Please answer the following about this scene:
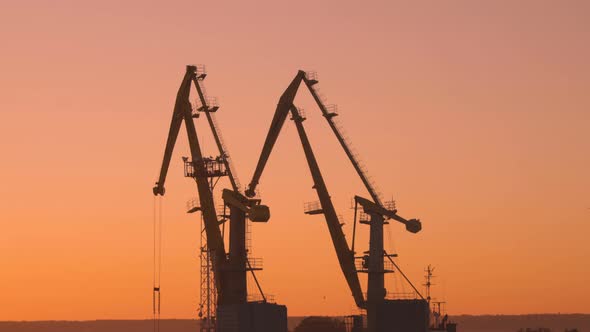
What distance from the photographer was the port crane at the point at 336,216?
375 ft

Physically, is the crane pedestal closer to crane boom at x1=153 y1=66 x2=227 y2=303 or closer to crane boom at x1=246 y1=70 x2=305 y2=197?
crane boom at x1=153 y1=66 x2=227 y2=303

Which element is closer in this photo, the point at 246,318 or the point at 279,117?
the point at 246,318

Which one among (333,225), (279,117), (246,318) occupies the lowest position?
(246,318)

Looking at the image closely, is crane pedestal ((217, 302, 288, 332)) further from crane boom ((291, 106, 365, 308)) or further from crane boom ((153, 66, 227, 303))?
crane boom ((291, 106, 365, 308))

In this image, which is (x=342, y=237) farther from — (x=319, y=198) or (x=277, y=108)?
(x=277, y=108)

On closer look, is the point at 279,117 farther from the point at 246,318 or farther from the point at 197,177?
the point at 246,318

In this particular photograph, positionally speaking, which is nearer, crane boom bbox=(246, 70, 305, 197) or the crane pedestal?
the crane pedestal

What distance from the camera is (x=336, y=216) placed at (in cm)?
11656

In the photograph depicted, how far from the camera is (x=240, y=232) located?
111m

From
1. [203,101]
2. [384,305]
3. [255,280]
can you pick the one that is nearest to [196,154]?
[203,101]

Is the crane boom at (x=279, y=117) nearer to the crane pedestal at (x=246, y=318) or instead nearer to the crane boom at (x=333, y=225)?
the crane boom at (x=333, y=225)

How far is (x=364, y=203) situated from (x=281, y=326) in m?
11.5

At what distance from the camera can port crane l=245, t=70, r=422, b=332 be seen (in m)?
114

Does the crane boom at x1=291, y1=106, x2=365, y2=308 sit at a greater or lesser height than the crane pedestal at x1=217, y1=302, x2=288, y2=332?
greater
